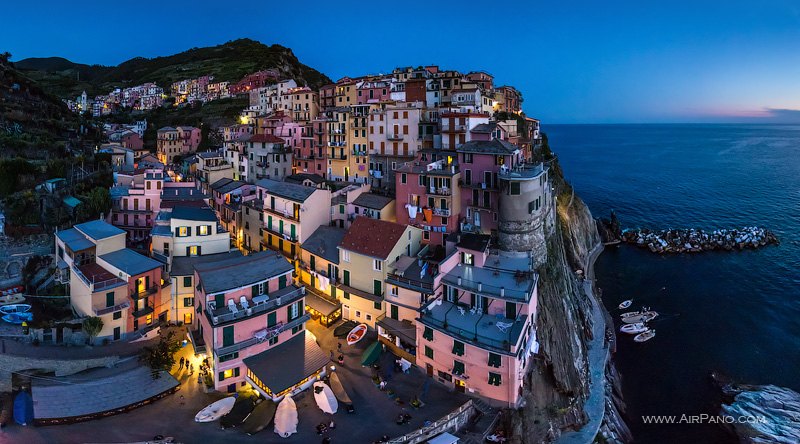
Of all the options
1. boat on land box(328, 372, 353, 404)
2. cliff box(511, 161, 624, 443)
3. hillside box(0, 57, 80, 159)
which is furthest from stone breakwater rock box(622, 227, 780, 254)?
hillside box(0, 57, 80, 159)

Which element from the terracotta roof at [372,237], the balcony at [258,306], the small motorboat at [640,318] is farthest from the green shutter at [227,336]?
the small motorboat at [640,318]

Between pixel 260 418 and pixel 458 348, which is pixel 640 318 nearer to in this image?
pixel 458 348

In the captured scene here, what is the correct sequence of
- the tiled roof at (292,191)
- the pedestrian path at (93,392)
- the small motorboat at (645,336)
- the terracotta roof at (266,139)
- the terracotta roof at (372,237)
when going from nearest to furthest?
the pedestrian path at (93,392) < the terracotta roof at (372,237) < the tiled roof at (292,191) < the small motorboat at (645,336) < the terracotta roof at (266,139)

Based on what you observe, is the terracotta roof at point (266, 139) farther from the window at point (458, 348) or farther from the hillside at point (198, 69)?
the hillside at point (198, 69)

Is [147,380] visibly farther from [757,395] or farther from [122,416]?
[757,395]

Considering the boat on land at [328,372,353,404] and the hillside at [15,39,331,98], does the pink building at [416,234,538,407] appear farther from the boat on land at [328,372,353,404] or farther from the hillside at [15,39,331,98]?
the hillside at [15,39,331,98]
